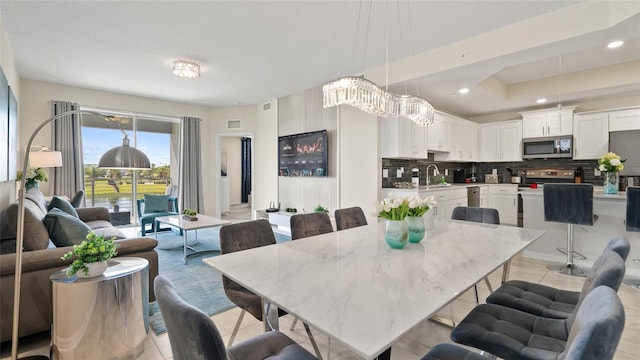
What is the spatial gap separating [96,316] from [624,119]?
7194 millimetres

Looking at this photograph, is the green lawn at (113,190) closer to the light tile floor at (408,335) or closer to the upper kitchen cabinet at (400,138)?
the light tile floor at (408,335)

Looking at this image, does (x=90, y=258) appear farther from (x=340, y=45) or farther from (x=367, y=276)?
(x=340, y=45)

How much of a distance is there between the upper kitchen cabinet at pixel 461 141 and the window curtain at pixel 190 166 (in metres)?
5.21

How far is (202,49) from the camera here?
3904 millimetres

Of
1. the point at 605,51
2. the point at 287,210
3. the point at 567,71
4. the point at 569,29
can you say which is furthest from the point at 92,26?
the point at 567,71

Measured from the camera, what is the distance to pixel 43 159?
4.45 m

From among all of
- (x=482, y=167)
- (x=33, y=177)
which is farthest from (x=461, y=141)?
(x=33, y=177)

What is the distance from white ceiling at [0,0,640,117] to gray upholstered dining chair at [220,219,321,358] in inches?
82.9

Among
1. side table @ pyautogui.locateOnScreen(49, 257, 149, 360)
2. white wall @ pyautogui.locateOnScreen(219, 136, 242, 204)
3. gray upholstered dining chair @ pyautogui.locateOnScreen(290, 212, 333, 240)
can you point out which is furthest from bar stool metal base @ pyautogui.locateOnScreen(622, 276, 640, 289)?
white wall @ pyautogui.locateOnScreen(219, 136, 242, 204)

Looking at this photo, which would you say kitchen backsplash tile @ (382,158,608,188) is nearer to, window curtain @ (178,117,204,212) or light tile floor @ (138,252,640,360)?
light tile floor @ (138,252,640,360)

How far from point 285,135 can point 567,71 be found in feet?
16.4

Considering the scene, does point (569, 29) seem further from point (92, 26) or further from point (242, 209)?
point (242, 209)

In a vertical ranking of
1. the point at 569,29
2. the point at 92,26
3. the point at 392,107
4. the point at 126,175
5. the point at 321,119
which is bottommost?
the point at 126,175

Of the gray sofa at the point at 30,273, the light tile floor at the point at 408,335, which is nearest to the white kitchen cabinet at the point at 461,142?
the light tile floor at the point at 408,335
